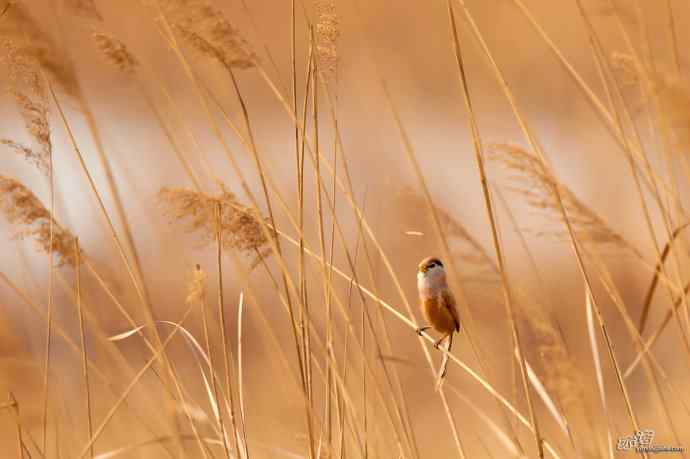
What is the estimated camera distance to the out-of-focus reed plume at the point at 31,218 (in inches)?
59.0

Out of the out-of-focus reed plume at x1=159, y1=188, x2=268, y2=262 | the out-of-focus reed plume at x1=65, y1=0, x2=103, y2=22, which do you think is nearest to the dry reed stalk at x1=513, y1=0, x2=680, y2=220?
the out-of-focus reed plume at x1=159, y1=188, x2=268, y2=262

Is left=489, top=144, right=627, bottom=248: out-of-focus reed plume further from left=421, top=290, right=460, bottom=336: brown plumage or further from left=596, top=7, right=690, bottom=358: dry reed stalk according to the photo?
left=421, top=290, right=460, bottom=336: brown plumage

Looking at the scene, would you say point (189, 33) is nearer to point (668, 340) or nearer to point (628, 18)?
point (628, 18)

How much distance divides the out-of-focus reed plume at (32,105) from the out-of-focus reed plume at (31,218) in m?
0.07

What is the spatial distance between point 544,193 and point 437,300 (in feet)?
3.37

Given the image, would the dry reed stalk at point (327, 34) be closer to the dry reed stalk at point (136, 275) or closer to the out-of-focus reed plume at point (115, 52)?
the out-of-focus reed plume at point (115, 52)

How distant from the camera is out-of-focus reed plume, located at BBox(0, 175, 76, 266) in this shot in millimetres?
1499

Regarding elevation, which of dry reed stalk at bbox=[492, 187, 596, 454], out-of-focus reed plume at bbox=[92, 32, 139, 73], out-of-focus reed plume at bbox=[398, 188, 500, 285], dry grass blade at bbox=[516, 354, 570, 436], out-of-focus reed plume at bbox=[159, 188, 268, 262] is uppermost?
out-of-focus reed plume at bbox=[92, 32, 139, 73]

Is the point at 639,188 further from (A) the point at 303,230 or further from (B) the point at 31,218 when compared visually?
(B) the point at 31,218

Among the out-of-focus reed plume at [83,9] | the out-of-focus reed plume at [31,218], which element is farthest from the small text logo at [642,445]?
the out-of-focus reed plume at [83,9]

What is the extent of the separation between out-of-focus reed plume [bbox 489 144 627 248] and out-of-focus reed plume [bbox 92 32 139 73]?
2.26 feet

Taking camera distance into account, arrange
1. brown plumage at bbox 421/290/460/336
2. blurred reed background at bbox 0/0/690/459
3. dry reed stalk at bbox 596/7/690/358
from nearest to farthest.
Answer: dry reed stalk at bbox 596/7/690/358
blurred reed background at bbox 0/0/690/459
brown plumage at bbox 421/290/460/336

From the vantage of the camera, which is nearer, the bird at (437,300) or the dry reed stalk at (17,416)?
the dry reed stalk at (17,416)

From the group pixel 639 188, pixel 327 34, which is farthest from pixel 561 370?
pixel 327 34
